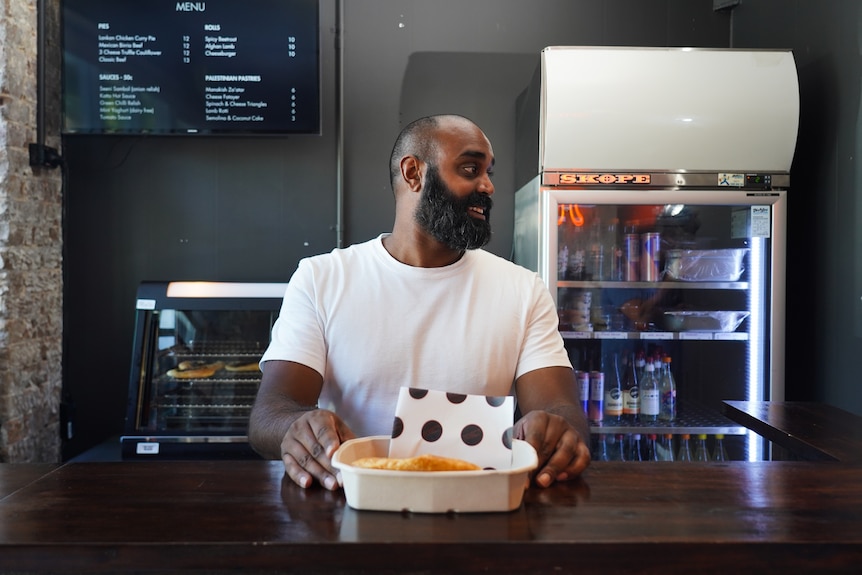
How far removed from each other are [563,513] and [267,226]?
2.83 meters

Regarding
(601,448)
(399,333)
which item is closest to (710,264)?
(601,448)

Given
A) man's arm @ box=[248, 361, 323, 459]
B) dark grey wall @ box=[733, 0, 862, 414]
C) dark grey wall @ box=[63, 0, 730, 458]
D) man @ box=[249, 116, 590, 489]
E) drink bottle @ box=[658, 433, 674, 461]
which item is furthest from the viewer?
dark grey wall @ box=[63, 0, 730, 458]

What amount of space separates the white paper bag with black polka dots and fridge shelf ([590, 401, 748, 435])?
1.92 m

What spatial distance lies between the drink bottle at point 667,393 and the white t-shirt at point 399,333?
1494 millimetres

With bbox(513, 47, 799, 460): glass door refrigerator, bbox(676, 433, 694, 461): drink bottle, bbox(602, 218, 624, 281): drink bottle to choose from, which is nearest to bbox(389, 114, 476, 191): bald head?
bbox(513, 47, 799, 460): glass door refrigerator

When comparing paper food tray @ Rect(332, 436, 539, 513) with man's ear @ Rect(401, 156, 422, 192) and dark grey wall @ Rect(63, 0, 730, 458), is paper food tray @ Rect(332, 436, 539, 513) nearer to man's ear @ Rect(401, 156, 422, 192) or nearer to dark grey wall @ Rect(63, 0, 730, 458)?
man's ear @ Rect(401, 156, 422, 192)

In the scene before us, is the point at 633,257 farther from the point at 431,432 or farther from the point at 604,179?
the point at 431,432

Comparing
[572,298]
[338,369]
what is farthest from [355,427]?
[572,298]

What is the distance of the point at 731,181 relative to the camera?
304 centimetres

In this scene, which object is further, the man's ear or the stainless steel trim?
the stainless steel trim

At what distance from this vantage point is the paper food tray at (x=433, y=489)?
111cm

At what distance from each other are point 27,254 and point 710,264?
290cm

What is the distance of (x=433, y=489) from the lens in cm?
111

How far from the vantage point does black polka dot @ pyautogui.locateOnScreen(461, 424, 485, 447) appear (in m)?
1.29
